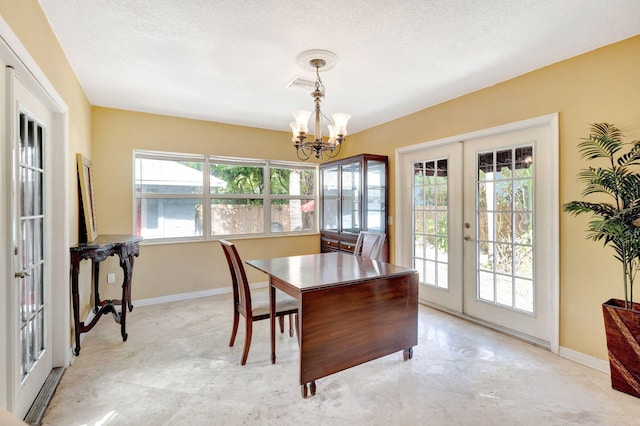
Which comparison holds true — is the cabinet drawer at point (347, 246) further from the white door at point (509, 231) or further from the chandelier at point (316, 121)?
the chandelier at point (316, 121)

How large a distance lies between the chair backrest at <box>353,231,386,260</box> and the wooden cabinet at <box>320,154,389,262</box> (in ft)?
2.75

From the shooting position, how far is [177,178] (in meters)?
4.18

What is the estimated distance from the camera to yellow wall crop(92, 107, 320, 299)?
3727mm

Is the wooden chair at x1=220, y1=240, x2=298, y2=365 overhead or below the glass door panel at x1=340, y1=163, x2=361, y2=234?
below

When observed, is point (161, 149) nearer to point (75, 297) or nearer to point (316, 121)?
point (75, 297)

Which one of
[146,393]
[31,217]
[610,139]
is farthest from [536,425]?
[31,217]

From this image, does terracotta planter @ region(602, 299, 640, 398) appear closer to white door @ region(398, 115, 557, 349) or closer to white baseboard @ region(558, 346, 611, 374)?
white baseboard @ region(558, 346, 611, 374)

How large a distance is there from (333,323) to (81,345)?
234cm

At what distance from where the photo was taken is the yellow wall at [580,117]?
2244 mm

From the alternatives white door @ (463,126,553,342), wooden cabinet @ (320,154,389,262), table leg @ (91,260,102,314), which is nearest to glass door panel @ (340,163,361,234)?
wooden cabinet @ (320,154,389,262)

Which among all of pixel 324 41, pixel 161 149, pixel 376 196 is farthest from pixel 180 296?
pixel 324 41

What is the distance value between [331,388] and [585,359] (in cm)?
202

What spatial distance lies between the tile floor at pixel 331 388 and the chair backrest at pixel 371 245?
897 mm

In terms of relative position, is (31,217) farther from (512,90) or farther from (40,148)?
(512,90)
